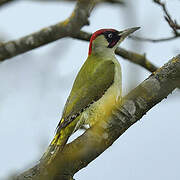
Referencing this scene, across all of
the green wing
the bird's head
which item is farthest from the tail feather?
the bird's head

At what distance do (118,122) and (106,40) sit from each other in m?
2.15

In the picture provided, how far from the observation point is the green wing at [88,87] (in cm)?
383

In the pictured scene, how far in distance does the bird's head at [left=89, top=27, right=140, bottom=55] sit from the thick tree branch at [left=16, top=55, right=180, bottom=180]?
1.74 meters

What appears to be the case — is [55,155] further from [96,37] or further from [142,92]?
[96,37]

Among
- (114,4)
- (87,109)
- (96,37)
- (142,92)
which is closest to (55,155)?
(142,92)

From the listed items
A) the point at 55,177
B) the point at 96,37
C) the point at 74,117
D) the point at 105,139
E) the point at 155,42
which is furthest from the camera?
the point at 96,37

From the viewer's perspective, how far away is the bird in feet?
11.9

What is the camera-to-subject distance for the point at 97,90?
403 cm

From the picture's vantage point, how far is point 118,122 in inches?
114

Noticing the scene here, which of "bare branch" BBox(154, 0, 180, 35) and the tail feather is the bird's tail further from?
"bare branch" BBox(154, 0, 180, 35)

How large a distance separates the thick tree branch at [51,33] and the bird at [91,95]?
1.59ft

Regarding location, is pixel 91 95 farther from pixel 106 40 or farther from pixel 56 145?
pixel 106 40

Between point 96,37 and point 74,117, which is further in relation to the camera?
point 96,37

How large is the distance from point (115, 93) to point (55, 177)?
164 cm
